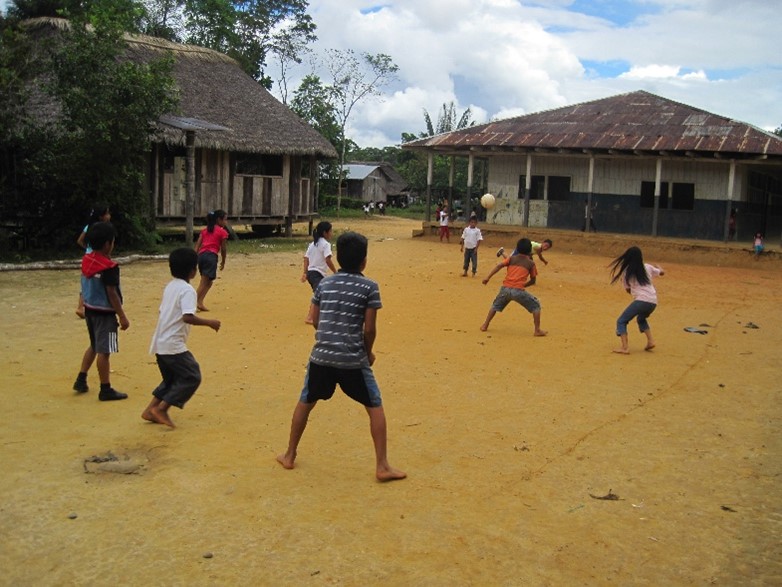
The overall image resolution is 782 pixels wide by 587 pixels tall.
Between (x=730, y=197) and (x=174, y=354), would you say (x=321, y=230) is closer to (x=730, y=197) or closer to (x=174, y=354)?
(x=174, y=354)

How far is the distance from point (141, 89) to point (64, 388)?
12.1 meters

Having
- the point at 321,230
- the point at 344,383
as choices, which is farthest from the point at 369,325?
the point at 321,230

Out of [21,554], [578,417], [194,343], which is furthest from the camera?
[194,343]

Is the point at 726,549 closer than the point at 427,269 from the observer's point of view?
Yes

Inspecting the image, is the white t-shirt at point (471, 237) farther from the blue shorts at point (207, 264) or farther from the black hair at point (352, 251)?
the black hair at point (352, 251)

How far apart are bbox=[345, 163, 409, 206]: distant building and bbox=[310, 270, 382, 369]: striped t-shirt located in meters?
50.1

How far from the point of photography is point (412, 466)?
543cm

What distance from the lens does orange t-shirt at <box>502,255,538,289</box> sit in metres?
10.7

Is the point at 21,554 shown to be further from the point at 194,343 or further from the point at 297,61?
the point at 297,61

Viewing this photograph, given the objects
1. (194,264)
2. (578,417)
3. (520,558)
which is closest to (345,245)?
(194,264)

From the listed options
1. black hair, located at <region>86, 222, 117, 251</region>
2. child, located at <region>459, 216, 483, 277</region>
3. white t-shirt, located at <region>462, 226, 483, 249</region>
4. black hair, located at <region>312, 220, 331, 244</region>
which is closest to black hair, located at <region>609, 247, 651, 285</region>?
black hair, located at <region>312, 220, 331, 244</region>

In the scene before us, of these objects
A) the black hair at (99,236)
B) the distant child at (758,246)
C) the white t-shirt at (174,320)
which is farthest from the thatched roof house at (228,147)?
the white t-shirt at (174,320)

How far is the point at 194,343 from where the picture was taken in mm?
9250

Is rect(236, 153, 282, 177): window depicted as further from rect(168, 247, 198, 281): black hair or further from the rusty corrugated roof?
rect(168, 247, 198, 281): black hair
